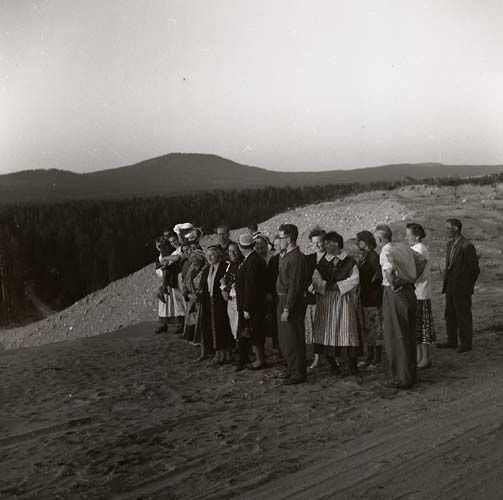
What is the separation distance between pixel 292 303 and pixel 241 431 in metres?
1.92

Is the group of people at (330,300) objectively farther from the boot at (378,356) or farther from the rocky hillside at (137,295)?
the rocky hillside at (137,295)

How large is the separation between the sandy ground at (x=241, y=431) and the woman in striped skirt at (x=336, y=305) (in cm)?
37

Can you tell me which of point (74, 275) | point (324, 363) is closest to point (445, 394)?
point (324, 363)

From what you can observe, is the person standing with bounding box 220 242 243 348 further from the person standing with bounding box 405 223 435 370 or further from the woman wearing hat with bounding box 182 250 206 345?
the person standing with bounding box 405 223 435 370

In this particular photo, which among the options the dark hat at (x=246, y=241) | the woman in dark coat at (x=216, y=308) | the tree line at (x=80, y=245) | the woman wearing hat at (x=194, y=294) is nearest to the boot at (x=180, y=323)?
the woman wearing hat at (x=194, y=294)

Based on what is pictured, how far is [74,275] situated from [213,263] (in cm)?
2983

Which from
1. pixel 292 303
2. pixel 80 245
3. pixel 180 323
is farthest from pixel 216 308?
pixel 80 245

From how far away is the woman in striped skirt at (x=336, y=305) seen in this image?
779 centimetres

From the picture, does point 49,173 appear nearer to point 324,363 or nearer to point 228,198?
point 228,198

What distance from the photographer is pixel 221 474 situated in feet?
16.4

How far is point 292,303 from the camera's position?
753 centimetres

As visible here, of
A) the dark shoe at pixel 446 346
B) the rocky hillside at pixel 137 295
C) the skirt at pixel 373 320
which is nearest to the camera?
the skirt at pixel 373 320

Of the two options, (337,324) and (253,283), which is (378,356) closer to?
(337,324)

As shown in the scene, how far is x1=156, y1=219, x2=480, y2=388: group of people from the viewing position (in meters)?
7.28
